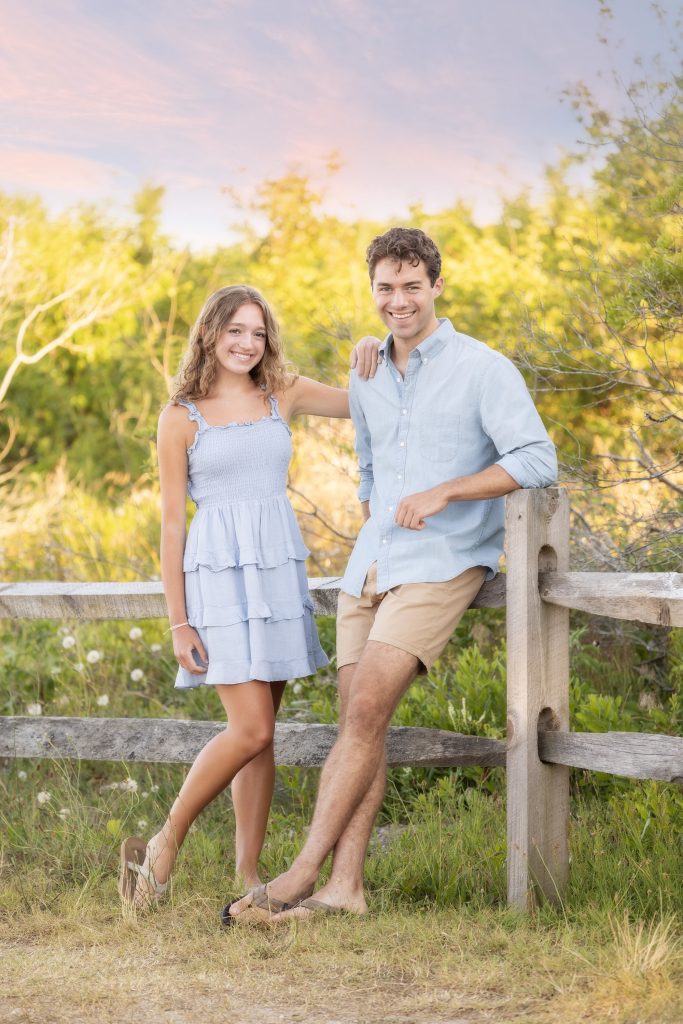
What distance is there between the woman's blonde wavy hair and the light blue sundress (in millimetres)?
71

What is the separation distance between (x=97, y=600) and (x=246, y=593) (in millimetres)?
908

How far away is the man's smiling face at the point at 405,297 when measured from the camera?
386cm

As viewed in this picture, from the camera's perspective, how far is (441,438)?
382 cm

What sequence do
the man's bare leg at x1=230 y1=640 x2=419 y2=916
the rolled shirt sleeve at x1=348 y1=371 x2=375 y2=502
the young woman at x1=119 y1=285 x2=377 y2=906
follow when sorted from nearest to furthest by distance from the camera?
the man's bare leg at x1=230 y1=640 x2=419 y2=916 < the young woman at x1=119 y1=285 x2=377 y2=906 < the rolled shirt sleeve at x1=348 y1=371 x2=375 y2=502

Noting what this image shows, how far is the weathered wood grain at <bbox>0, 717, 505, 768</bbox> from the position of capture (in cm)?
419

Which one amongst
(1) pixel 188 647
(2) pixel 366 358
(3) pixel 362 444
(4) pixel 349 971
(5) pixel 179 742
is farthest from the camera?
(5) pixel 179 742

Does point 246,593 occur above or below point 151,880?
above

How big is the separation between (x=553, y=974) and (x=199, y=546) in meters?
1.75

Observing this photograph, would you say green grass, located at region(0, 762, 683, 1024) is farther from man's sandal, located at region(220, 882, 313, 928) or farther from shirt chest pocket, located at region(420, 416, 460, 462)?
shirt chest pocket, located at region(420, 416, 460, 462)

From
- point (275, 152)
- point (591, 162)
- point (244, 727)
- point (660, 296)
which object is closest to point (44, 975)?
point (244, 727)

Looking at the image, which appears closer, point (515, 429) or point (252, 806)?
point (515, 429)

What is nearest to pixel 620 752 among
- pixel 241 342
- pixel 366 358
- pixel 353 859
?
pixel 353 859

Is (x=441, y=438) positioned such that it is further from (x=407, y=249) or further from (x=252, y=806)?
(x=252, y=806)

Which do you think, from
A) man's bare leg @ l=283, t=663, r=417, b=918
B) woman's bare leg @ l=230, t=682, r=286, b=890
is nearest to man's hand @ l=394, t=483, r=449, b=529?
man's bare leg @ l=283, t=663, r=417, b=918
